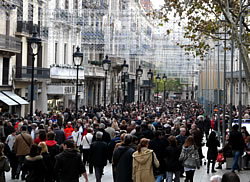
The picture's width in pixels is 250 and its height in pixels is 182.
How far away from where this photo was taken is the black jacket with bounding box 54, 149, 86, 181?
9.52 meters

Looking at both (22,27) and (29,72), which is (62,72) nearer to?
(29,72)

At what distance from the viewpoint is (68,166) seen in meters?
9.51

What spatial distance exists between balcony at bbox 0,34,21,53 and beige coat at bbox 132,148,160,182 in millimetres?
23370

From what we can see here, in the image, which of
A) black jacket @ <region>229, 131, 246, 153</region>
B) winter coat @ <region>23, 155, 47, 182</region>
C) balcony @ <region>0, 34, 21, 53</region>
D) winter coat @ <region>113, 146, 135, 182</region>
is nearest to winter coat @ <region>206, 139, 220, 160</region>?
black jacket @ <region>229, 131, 246, 153</region>

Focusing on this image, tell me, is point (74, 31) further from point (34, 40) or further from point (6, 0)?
point (34, 40)

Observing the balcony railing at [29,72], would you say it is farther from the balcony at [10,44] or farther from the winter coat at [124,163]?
the winter coat at [124,163]

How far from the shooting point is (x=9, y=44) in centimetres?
3247

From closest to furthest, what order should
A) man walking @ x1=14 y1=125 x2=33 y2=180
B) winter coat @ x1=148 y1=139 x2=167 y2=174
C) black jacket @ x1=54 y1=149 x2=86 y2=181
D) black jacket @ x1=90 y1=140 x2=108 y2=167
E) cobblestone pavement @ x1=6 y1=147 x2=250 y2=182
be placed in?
black jacket @ x1=54 y1=149 x2=86 y2=181
winter coat @ x1=148 y1=139 x2=167 y2=174
black jacket @ x1=90 y1=140 x2=108 y2=167
man walking @ x1=14 y1=125 x2=33 y2=180
cobblestone pavement @ x1=6 y1=147 x2=250 y2=182

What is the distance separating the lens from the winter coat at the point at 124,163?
9.70m

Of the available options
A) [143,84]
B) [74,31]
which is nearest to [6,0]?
[74,31]

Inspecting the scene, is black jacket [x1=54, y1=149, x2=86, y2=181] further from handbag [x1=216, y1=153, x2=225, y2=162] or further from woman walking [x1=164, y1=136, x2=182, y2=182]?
handbag [x1=216, y1=153, x2=225, y2=162]

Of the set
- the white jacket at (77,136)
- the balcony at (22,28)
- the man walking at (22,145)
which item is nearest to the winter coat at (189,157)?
the man walking at (22,145)

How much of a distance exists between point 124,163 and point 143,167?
1.36ft

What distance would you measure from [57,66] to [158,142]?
30379mm
